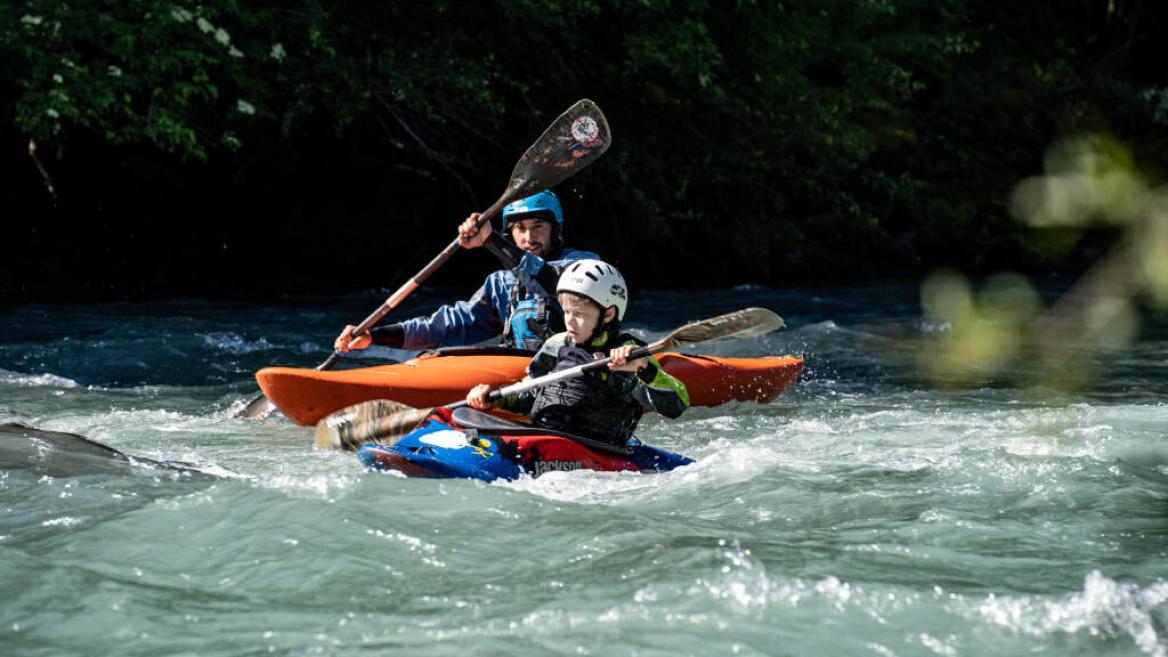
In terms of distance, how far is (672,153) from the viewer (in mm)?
13234

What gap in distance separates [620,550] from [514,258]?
9.18 feet

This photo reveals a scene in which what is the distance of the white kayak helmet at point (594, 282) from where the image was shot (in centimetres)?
460

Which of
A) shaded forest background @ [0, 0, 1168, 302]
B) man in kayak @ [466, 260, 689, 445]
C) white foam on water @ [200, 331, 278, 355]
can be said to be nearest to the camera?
man in kayak @ [466, 260, 689, 445]

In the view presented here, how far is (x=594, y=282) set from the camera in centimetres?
460

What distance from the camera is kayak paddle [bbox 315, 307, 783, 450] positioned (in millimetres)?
4688

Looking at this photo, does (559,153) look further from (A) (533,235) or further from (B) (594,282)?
(B) (594,282)

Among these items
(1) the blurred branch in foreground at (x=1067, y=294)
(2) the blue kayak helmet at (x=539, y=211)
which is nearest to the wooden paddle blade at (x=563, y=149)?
(2) the blue kayak helmet at (x=539, y=211)

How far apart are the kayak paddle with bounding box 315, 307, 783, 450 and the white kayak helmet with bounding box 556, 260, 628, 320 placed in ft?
0.83

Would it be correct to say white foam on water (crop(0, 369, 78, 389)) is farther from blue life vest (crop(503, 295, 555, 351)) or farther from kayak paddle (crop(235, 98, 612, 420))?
blue life vest (crop(503, 295, 555, 351))

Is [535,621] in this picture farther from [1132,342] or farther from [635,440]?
[1132,342]

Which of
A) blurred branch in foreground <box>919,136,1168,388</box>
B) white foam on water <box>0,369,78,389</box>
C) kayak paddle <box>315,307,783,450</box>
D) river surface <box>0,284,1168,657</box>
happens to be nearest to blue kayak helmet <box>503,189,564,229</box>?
river surface <box>0,284,1168,657</box>

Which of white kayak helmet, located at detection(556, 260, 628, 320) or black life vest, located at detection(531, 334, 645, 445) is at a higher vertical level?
white kayak helmet, located at detection(556, 260, 628, 320)

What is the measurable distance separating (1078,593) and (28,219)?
399 inches

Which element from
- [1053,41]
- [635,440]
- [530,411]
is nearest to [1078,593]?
[635,440]
